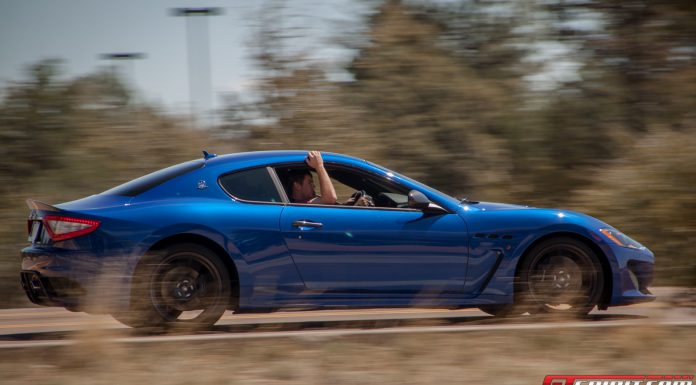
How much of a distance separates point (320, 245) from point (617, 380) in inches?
95.1

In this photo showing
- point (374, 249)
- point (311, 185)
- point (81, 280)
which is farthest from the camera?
point (311, 185)

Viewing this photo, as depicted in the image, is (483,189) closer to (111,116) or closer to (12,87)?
(111,116)

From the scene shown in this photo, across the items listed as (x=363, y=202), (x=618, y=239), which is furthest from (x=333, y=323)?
(x=618, y=239)

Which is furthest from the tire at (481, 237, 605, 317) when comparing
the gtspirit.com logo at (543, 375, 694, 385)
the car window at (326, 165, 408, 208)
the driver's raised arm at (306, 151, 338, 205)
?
the gtspirit.com logo at (543, 375, 694, 385)

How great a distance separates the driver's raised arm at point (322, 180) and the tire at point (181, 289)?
3.10ft

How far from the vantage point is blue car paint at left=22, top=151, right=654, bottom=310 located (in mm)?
6277

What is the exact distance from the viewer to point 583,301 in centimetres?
679

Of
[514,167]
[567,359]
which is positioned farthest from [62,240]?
[514,167]

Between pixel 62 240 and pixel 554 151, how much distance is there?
10.5 m

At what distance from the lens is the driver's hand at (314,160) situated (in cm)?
686

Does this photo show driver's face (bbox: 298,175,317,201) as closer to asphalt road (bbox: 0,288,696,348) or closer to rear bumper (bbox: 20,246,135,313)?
asphalt road (bbox: 0,288,696,348)

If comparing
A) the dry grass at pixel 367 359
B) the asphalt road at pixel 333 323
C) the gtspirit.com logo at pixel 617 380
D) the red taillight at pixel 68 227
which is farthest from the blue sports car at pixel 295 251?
the gtspirit.com logo at pixel 617 380

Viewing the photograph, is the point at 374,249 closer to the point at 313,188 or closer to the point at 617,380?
the point at 313,188

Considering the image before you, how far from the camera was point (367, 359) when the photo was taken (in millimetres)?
→ 5320
